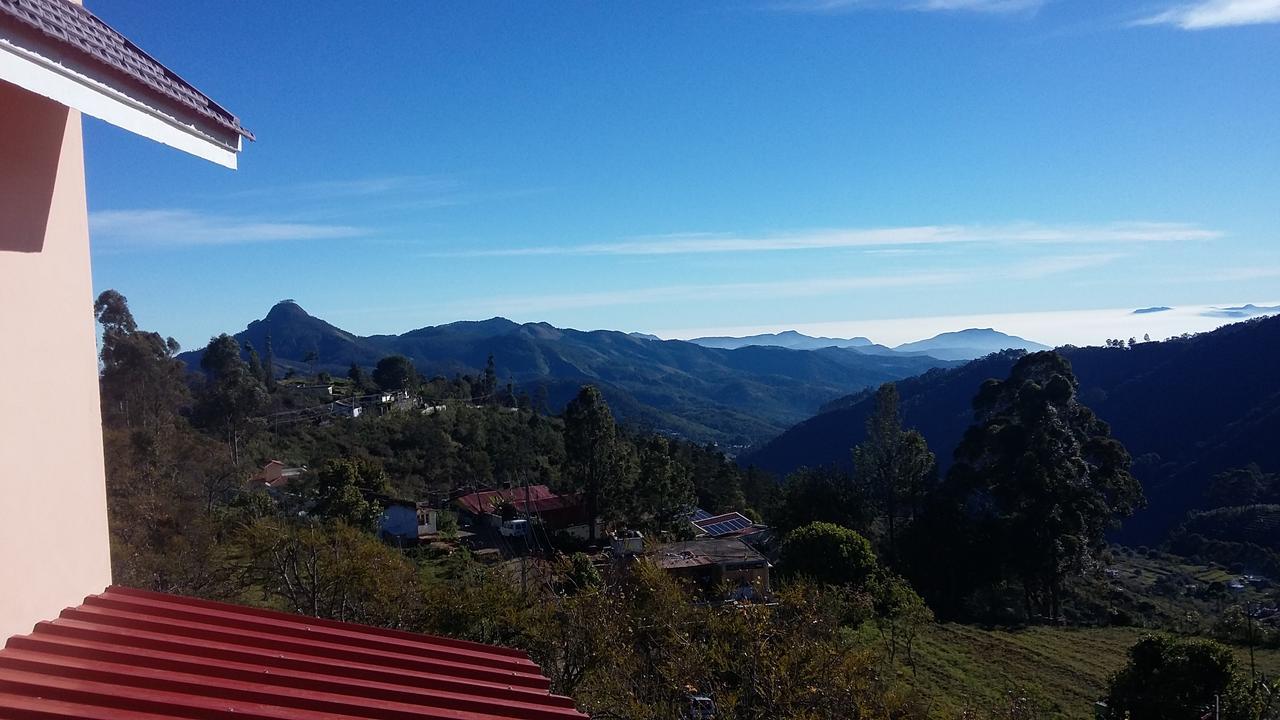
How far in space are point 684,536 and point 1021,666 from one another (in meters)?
14.4

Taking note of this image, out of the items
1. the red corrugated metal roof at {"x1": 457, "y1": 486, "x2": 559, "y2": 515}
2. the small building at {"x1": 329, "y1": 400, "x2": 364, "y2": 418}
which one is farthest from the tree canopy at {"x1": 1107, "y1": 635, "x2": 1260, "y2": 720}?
the small building at {"x1": 329, "y1": 400, "x2": 364, "y2": 418}

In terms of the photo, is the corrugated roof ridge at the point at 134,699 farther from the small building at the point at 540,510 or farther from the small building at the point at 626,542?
the small building at the point at 540,510

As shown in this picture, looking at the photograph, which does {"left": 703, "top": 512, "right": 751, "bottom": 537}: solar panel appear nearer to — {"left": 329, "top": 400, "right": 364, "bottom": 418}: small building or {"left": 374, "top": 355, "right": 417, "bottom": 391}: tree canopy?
{"left": 329, "top": 400, "right": 364, "bottom": 418}: small building

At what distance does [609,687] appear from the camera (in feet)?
30.4

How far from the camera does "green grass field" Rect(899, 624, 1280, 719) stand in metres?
14.6

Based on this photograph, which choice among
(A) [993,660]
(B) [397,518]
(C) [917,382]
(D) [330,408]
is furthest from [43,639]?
(C) [917,382]

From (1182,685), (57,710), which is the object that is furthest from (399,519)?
(57,710)

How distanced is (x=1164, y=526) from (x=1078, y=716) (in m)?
45.8

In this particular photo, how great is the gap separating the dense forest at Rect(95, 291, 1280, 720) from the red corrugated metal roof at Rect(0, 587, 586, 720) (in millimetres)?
5212

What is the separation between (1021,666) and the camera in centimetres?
1777

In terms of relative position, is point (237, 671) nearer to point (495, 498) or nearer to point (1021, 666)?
point (1021, 666)

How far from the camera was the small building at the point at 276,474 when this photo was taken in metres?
28.2

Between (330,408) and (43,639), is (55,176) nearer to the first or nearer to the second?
(43,639)

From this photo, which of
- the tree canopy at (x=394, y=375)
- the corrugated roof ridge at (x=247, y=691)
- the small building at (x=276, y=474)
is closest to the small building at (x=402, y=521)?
the small building at (x=276, y=474)
